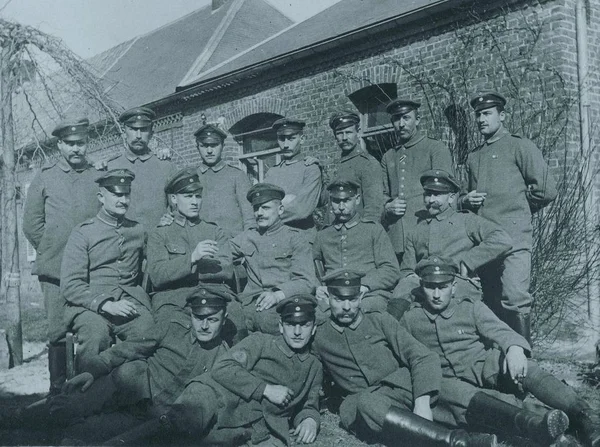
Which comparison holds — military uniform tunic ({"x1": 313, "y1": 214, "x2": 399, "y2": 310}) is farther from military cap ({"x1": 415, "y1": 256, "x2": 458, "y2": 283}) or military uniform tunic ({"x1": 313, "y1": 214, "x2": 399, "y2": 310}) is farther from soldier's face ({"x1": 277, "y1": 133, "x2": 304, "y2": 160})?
soldier's face ({"x1": 277, "y1": 133, "x2": 304, "y2": 160})

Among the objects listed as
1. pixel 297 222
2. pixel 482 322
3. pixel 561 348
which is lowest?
pixel 561 348

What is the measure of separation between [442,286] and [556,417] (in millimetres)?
1098

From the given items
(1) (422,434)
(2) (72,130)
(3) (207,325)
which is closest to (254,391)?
(3) (207,325)

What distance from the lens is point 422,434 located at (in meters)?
3.59

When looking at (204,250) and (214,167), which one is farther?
(214,167)

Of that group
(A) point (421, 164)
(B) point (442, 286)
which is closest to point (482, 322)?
(B) point (442, 286)

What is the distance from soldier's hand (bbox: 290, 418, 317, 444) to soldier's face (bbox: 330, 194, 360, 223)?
1.65 metres

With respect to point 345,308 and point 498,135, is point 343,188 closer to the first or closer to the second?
point 345,308

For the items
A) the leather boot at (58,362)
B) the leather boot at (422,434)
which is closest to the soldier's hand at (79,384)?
the leather boot at (58,362)

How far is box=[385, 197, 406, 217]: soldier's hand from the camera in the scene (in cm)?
525

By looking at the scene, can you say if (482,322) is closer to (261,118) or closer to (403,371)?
(403,371)

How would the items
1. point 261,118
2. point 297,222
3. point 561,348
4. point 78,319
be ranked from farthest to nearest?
1. point 261,118
2. point 561,348
3. point 297,222
4. point 78,319

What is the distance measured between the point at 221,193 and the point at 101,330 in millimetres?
1719

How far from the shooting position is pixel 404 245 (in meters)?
5.11
